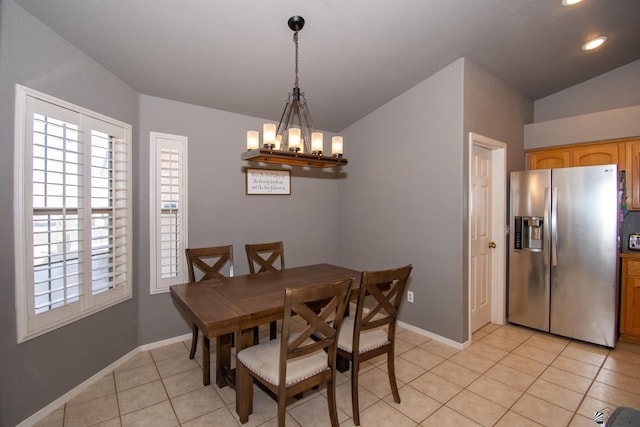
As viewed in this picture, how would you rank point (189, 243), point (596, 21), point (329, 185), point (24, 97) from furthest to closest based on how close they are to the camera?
point (329, 185) → point (189, 243) → point (596, 21) → point (24, 97)

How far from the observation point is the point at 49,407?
6.49 feet

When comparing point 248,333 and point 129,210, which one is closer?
point 248,333

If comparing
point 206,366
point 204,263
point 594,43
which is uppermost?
point 594,43

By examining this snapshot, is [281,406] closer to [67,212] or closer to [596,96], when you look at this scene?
[67,212]

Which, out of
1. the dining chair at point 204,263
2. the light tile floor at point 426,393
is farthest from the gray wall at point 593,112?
the dining chair at point 204,263

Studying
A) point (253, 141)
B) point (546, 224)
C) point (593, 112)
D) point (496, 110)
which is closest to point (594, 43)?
point (496, 110)

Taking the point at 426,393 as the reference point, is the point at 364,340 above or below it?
above

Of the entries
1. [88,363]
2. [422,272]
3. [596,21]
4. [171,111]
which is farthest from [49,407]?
[596,21]

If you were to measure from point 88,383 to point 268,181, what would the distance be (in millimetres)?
2472

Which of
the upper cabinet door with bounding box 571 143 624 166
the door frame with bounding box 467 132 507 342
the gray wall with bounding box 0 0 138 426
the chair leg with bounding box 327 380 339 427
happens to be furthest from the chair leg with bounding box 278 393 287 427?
the upper cabinet door with bounding box 571 143 624 166

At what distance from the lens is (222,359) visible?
2.29 m

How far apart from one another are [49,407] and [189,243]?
1550 mm

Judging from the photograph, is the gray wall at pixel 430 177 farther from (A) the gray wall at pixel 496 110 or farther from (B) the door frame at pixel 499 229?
(B) the door frame at pixel 499 229

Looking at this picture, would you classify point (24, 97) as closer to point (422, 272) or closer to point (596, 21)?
point (422, 272)
